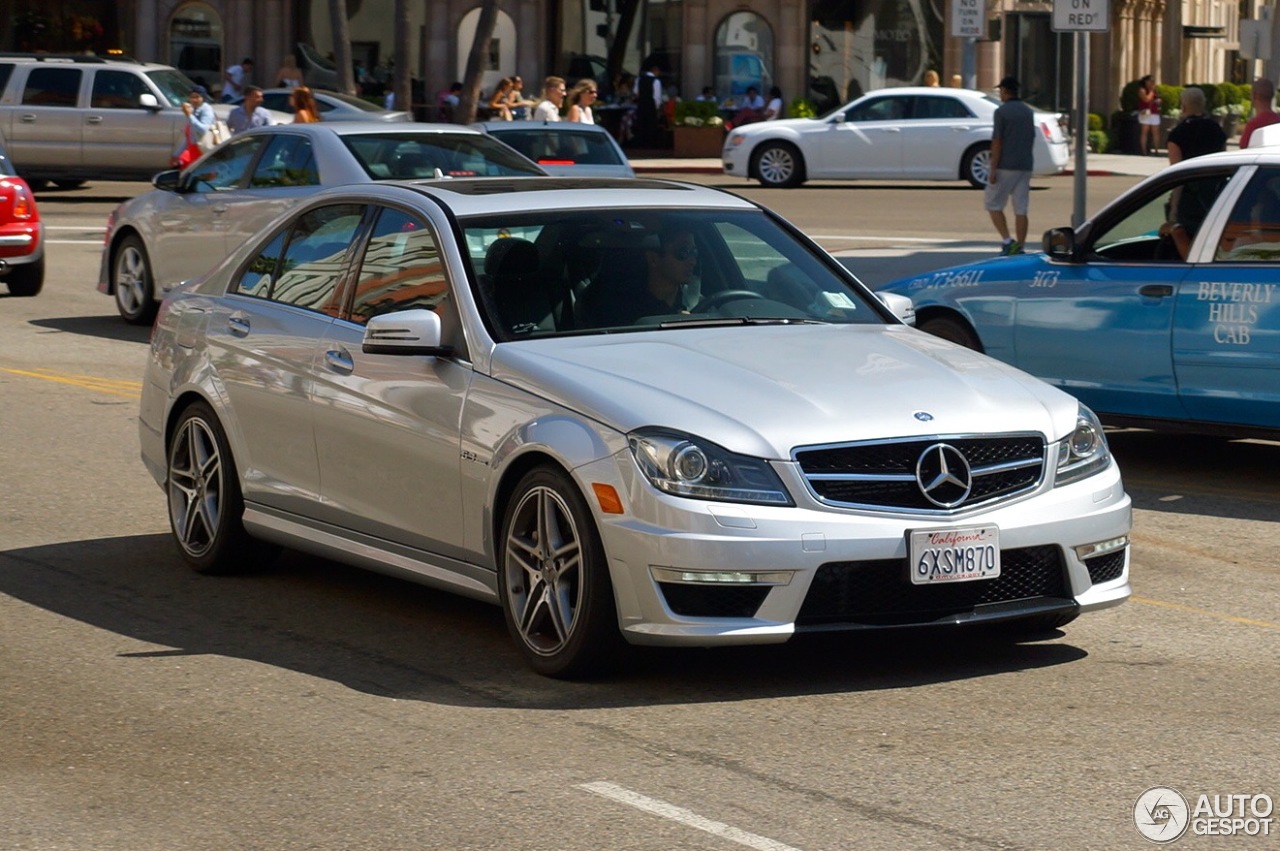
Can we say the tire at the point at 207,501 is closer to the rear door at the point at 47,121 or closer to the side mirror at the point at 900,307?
the side mirror at the point at 900,307

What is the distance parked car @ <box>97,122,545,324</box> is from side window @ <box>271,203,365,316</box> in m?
6.71

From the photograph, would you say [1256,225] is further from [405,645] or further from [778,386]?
[405,645]

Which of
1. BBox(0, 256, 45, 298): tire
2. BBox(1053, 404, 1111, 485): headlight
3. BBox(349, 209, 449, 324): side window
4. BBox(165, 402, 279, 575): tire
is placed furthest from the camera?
BBox(0, 256, 45, 298): tire

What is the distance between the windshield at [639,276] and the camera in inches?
291

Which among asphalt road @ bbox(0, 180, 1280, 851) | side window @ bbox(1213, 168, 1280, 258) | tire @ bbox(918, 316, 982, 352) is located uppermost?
side window @ bbox(1213, 168, 1280, 258)

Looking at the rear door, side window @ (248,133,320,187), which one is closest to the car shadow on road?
side window @ (248,133,320,187)

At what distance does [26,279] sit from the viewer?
19594 mm

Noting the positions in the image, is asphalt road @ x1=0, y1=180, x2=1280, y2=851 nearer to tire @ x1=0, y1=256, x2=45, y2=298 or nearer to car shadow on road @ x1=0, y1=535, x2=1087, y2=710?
car shadow on road @ x1=0, y1=535, x2=1087, y2=710

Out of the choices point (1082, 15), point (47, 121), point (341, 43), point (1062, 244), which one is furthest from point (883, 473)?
point (341, 43)

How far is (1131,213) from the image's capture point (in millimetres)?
10961

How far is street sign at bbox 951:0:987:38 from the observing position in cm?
2478

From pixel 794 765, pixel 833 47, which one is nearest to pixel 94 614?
pixel 794 765

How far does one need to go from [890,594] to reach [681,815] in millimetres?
1352

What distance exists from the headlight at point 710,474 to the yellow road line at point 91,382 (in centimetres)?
787
